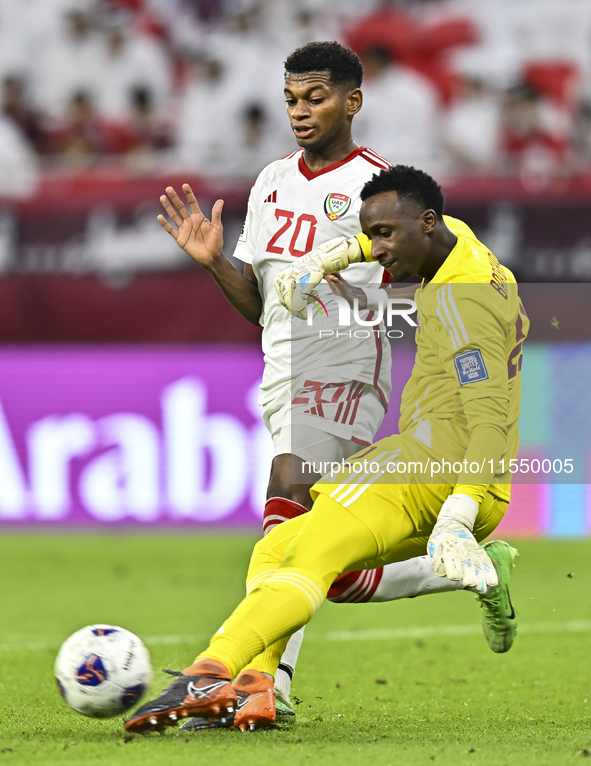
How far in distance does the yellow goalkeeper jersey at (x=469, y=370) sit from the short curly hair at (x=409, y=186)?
172 mm

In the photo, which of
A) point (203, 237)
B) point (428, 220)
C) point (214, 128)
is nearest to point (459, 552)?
point (428, 220)

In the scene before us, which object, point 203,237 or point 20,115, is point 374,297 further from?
point 20,115

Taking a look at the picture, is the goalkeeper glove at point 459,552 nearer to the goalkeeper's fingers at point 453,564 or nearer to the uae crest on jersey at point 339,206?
the goalkeeper's fingers at point 453,564

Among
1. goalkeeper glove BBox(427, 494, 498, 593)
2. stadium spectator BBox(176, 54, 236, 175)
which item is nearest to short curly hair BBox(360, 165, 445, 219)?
goalkeeper glove BBox(427, 494, 498, 593)

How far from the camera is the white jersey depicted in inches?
172

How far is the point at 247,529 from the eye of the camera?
30.1 ft

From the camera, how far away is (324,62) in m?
4.33

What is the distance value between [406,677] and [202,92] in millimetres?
7517

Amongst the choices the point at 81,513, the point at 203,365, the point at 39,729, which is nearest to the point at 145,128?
the point at 203,365

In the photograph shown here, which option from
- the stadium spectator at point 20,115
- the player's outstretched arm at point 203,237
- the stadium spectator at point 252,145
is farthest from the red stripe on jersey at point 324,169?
the stadium spectator at point 20,115

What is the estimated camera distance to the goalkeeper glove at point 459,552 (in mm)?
3338

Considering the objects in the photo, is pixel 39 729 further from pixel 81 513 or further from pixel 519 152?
pixel 519 152

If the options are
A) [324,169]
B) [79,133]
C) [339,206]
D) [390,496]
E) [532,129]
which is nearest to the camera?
[390,496]

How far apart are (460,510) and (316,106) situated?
166 centimetres
